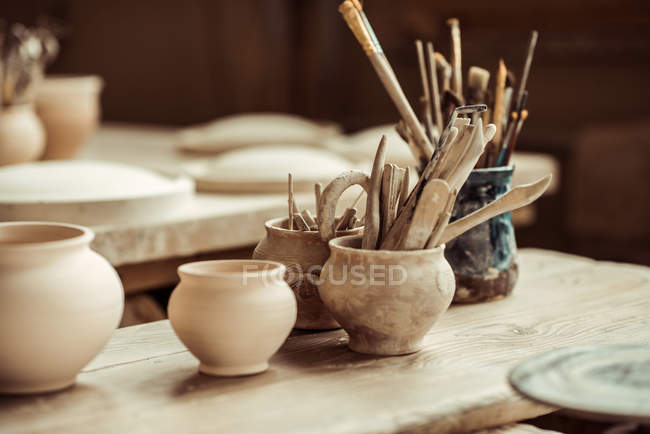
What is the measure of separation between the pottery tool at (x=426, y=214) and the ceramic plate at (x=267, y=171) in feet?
4.47

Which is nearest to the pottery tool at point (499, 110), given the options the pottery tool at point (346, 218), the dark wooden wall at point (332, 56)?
the pottery tool at point (346, 218)

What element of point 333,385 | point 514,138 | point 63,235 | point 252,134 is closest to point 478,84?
point 514,138

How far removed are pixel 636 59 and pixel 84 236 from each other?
328 cm

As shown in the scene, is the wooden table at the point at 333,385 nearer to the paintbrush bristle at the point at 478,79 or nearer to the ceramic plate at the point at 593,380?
the ceramic plate at the point at 593,380

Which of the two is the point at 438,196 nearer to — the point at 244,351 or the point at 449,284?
the point at 449,284

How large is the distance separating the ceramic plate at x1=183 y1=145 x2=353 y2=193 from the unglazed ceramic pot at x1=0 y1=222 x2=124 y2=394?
4.87 feet

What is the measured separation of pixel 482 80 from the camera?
5.08 ft

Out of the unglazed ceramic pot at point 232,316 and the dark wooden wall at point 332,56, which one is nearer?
the unglazed ceramic pot at point 232,316

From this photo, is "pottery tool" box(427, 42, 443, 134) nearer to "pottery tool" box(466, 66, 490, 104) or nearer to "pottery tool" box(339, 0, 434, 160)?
"pottery tool" box(466, 66, 490, 104)

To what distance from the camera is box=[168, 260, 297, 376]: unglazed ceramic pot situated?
1108 millimetres

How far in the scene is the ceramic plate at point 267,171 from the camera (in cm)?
260

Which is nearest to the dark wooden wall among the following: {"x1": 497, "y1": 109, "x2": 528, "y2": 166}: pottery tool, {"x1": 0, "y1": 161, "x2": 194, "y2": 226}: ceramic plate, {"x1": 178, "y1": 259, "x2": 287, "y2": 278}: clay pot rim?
{"x1": 0, "y1": 161, "x2": 194, "y2": 226}: ceramic plate

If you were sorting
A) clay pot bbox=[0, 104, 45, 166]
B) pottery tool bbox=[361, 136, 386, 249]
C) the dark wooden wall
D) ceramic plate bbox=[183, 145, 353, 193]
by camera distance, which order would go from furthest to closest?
the dark wooden wall
clay pot bbox=[0, 104, 45, 166]
ceramic plate bbox=[183, 145, 353, 193]
pottery tool bbox=[361, 136, 386, 249]

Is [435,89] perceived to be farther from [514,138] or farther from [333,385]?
[333,385]
